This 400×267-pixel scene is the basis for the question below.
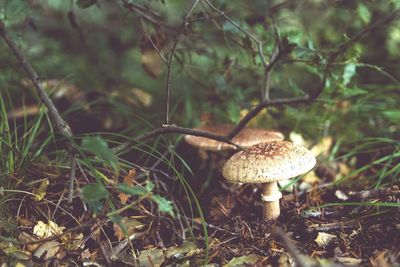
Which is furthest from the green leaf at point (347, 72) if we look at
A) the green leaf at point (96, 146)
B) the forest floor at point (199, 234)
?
the green leaf at point (96, 146)

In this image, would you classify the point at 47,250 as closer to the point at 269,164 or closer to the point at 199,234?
the point at 199,234

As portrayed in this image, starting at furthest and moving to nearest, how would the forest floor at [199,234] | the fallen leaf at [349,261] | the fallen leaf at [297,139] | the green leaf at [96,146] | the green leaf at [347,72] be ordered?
the fallen leaf at [297,139] < the green leaf at [347,72] < the forest floor at [199,234] < the fallen leaf at [349,261] < the green leaf at [96,146]

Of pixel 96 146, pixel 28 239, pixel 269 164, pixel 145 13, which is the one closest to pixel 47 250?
pixel 28 239

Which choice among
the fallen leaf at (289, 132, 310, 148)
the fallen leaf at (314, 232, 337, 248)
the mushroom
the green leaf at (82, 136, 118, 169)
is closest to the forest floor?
the fallen leaf at (314, 232, 337, 248)

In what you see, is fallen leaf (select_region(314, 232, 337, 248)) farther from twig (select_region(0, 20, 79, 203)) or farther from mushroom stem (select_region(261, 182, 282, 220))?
twig (select_region(0, 20, 79, 203))

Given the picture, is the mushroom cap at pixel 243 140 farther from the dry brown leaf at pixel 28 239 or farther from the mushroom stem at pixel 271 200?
the dry brown leaf at pixel 28 239

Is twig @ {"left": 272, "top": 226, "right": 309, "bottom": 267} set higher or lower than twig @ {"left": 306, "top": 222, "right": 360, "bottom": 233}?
higher

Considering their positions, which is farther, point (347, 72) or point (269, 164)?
point (347, 72)

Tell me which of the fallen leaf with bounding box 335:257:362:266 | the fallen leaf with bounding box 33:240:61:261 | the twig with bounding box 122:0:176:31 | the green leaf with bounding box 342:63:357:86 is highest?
the twig with bounding box 122:0:176:31
